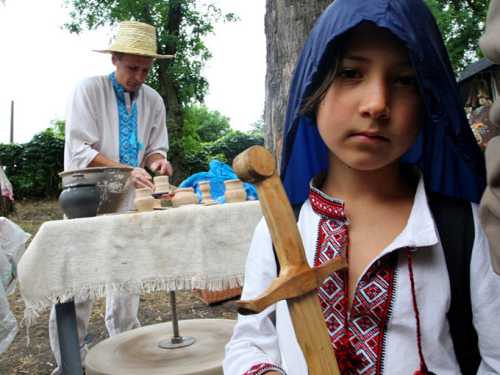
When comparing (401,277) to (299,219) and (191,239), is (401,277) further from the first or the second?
A: (191,239)

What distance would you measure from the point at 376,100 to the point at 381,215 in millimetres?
283

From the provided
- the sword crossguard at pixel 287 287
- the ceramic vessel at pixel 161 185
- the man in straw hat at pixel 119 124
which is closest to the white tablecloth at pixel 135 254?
the ceramic vessel at pixel 161 185

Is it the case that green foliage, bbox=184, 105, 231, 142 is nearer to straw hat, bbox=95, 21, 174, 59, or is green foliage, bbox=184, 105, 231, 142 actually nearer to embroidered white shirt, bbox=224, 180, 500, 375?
straw hat, bbox=95, 21, 174, 59

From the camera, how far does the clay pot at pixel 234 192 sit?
2793 millimetres

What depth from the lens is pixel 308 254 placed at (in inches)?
45.3

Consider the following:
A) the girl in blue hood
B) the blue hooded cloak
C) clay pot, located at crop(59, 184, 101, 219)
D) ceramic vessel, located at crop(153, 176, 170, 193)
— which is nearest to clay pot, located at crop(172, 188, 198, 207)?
ceramic vessel, located at crop(153, 176, 170, 193)

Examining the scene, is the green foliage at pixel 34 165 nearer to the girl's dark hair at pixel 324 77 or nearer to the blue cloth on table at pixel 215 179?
the blue cloth on table at pixel 215 179

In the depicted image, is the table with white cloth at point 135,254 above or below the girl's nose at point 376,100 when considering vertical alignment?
below

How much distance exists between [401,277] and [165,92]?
15742mm

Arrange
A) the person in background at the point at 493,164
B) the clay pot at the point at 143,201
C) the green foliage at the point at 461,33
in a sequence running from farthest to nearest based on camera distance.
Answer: the green foliage at the point at 461,33
the clay pot at the point at 143,201
the person in background at the point at 493,164

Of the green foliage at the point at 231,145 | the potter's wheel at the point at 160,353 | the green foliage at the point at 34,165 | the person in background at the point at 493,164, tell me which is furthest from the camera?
the green foliage at the point at 231,145

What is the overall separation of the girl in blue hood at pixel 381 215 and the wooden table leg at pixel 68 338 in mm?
1916

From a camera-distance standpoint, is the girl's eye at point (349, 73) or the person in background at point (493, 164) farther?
the girl's eye at point (349, 73)

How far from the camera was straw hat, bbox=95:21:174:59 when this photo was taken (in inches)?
147
